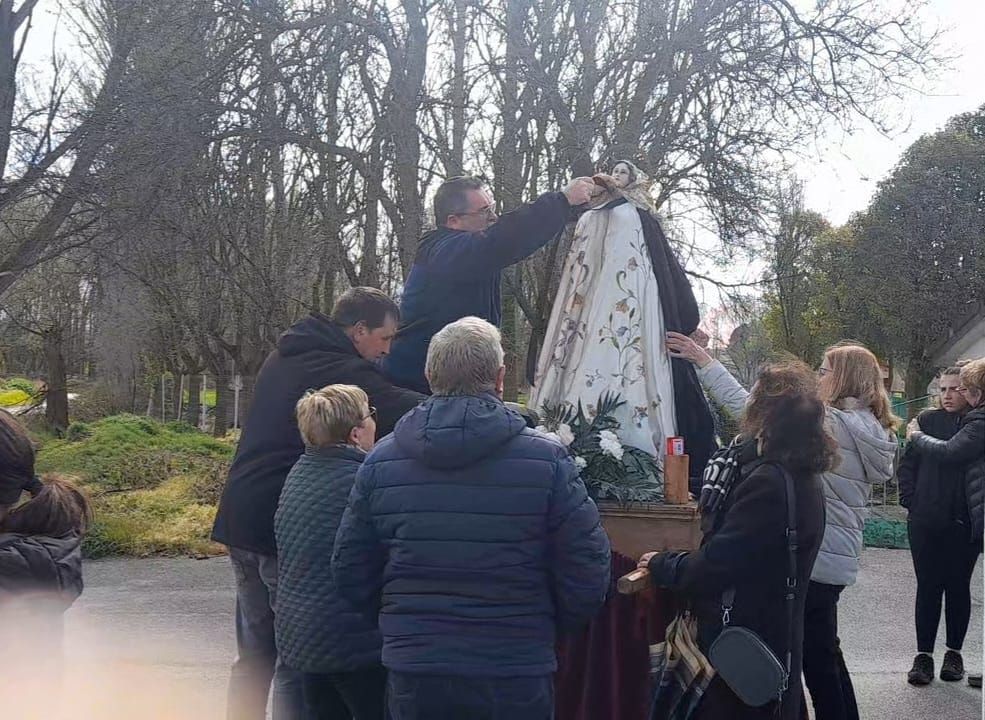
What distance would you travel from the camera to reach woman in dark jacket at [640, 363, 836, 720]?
2.68m

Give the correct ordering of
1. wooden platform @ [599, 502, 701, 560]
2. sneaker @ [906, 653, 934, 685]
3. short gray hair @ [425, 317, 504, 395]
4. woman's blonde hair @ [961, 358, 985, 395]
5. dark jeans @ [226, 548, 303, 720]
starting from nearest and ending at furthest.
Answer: short gray hair @ [425, 317, 504, 395]
wooden platform @ [599, 502, 701, 560]
dark jeans @ [226, 548, 303, 720]
woman's blonde hair @ [961, 358, 985, 395]
sneaker @ [906, 653, 934, 685]

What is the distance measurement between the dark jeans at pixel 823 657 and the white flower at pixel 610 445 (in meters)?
1.04

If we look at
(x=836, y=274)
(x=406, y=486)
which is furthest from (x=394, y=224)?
(x=836, y=274)

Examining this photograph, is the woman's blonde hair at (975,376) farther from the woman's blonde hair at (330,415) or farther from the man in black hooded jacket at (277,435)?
the woman's blonde hair at (330,415)

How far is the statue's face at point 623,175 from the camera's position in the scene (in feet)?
10.9

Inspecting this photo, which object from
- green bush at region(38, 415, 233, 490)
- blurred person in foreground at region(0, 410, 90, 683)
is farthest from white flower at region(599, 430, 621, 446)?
green bush at region(38, 415, 233, 490)

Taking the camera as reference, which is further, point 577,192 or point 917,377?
point 917,377

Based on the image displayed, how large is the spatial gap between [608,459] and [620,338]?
17.6 inches

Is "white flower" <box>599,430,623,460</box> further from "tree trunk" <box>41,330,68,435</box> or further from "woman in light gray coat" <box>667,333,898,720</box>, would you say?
"tree trunk" <box>41,330,68,435</box>

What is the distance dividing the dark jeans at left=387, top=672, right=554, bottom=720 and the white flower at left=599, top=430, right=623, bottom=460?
0.96 metres

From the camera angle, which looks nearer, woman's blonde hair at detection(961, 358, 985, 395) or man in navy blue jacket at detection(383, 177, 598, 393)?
man in navy blue jacket at detection(383, 177, 598, 393)

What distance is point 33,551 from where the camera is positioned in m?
2.36

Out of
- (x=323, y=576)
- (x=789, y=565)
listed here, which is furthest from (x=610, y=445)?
(x=323, y=576)

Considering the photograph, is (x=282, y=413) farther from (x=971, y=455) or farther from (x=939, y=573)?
(x=939, y=573)
